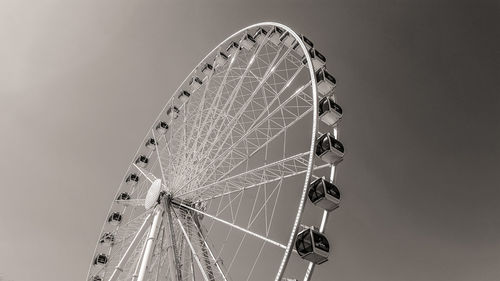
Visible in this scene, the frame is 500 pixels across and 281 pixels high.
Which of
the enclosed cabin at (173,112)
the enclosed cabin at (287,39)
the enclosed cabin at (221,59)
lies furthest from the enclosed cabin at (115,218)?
the enclosed cabin at (287,39)

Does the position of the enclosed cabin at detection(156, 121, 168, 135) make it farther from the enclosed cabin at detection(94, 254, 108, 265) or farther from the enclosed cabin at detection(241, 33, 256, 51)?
the enclosed cabin at detection(94, 254, 108, 265)

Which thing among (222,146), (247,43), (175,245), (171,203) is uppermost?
(247,43)

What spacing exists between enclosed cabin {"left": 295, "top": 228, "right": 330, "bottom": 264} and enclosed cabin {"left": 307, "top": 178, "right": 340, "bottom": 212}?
1.03 m

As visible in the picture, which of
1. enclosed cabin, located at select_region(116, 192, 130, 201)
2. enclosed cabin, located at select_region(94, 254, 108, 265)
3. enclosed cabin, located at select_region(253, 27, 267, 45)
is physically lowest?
enclosed cabin, located at select_region(94, 254, 108, 265)

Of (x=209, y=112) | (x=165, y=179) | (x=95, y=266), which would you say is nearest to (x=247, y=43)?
(x=209, y=112)

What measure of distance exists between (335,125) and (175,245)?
631 cm

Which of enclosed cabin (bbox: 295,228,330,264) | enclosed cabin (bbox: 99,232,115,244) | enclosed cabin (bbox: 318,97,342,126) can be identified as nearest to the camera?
enclosed cabin (bbox: 295,228,330,264)

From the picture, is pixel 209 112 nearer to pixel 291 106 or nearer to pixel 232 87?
pixel 232 87

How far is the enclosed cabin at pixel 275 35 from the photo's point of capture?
607 inches

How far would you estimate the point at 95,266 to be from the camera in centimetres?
1766

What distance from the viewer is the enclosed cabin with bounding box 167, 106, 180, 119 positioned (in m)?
19.8

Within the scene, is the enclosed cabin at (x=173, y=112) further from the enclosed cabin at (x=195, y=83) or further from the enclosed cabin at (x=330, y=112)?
the enclosed cabin at (x=330, y=112)

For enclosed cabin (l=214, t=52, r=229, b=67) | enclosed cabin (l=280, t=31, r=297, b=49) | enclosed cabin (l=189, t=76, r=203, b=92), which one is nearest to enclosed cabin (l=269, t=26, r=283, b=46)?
enclosed cabin (l=280, t=31, r=297, b=49)

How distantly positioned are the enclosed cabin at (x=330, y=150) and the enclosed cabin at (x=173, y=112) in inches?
401
